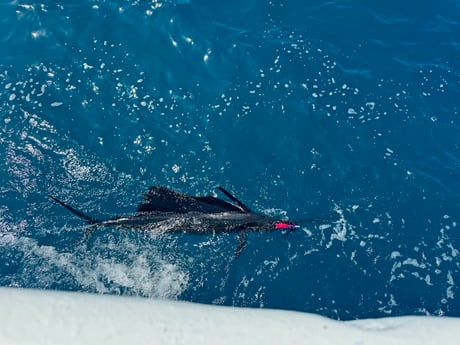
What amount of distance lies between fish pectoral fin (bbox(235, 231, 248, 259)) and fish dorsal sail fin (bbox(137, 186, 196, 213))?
0.83m

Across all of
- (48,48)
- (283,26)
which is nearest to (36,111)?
(48,48)

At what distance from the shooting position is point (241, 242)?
7.10 metres

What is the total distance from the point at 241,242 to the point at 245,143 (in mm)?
1984

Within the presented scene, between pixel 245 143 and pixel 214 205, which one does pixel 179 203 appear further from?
pixel 245 143

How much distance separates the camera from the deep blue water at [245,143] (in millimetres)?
7043

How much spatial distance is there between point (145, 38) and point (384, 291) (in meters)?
6.39

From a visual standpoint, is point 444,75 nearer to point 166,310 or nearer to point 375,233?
point 375,233

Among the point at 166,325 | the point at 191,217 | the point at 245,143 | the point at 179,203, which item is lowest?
the point at 166,325

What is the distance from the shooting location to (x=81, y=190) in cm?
777

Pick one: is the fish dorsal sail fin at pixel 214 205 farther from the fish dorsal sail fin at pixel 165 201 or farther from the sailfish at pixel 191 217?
the fish dorsal sail fin at pixel 165 201

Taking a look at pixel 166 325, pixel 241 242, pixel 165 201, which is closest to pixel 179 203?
pixel 165 201

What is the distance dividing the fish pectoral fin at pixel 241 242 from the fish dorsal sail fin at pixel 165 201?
0.83 metres

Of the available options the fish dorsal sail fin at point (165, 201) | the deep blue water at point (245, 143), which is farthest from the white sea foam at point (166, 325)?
the fish dorsal sail fin at point (165, 201)

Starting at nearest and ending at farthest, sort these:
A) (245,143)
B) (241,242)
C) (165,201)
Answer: (241,242) → (165,201) → (245,143)
